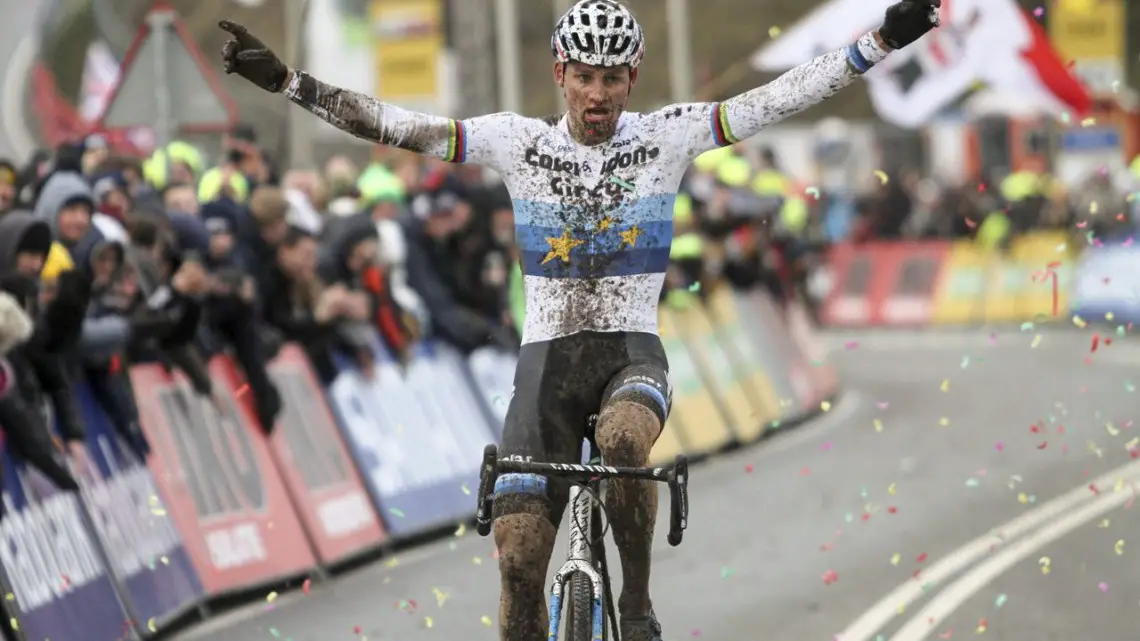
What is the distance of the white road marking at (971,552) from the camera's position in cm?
1042

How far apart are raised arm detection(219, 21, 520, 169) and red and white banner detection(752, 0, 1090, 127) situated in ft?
38.8

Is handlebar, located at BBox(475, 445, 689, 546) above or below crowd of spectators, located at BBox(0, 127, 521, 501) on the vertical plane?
below

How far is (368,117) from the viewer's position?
7.52 meters

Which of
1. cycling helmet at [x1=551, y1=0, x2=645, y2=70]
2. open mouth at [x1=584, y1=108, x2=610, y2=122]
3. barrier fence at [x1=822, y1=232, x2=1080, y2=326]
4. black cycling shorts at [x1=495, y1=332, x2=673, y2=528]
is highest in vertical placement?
cycling helmet at [x1=551, y1=0, x2=645, y2=70]

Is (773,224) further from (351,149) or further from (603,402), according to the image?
(351,149)

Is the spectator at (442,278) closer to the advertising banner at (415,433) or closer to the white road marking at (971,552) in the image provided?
the advertising banner at (415,433)

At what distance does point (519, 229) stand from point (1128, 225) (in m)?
25.8

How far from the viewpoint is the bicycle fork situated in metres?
6.88

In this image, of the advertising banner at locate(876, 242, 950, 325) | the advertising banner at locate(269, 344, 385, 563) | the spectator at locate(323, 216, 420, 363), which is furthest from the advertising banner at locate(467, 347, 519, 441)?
the advertising banner at locate(876, 242, 950, 325)

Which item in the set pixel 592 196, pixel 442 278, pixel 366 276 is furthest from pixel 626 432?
pixel 442 278

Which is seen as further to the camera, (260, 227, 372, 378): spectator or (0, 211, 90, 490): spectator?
(260, 227, 372, 378): spectator

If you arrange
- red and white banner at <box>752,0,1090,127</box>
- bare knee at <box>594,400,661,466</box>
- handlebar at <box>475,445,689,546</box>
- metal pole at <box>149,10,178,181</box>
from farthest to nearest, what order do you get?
red and white banner at <box>752,0,1090,127</box>, metal pole at <box>149,10,178,181</box>, bare knee at <box>594,400,661,466</box>, handlebar at <box>475,445,689,546</box>

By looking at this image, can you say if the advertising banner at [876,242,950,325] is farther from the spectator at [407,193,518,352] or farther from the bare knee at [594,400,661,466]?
the bare knee at [594,400,661,466]

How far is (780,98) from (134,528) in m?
4.97
